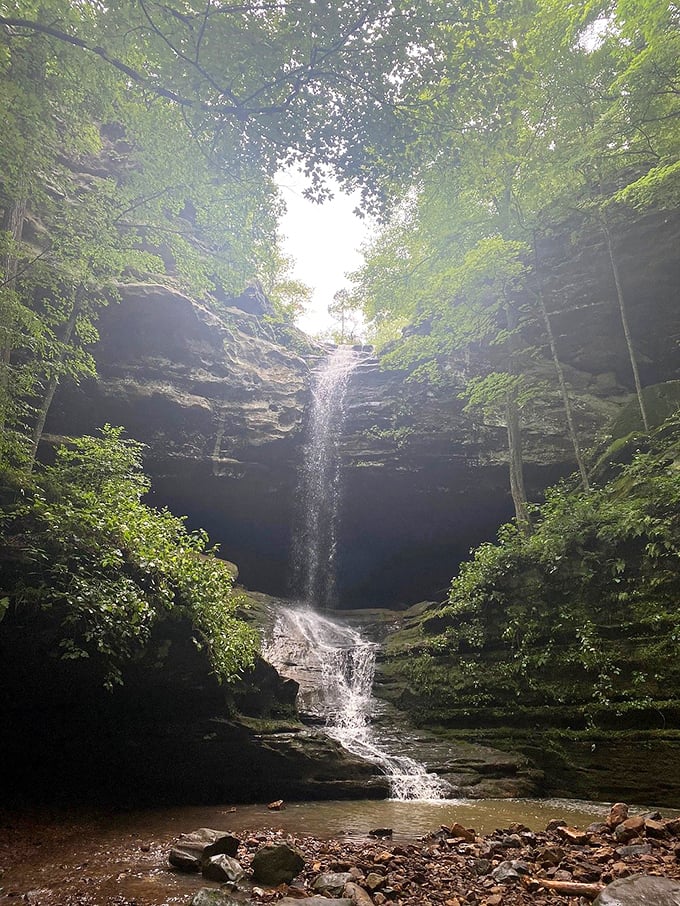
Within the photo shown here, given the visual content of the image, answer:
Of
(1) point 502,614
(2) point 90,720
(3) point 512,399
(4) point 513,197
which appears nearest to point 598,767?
(1) point 502,614

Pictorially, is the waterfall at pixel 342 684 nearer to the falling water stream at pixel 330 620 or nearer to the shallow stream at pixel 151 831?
the falling water stream at pixel 330 620

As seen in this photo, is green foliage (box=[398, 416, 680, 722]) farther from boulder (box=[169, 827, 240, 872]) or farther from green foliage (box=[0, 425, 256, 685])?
boulder (box=[169, 827, 240, 872])

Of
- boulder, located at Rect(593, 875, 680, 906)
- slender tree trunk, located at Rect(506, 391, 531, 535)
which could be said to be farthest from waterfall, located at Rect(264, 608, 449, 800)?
boulder, located at Rect(593, 875, 680, 906)

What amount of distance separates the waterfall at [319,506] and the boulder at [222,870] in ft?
49.7

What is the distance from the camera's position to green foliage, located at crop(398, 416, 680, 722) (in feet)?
23.8

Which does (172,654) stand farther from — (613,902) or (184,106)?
(184,106)

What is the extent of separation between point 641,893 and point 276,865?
230cm

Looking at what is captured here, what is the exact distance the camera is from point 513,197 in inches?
491

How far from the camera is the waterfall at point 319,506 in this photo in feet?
61.2

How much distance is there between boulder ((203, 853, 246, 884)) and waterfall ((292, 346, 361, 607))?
49.7 feet

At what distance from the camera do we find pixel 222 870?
11.3 ft

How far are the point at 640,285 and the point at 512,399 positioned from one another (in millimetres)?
6311

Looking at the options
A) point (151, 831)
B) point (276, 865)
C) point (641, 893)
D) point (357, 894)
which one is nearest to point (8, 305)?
point (151, 831)

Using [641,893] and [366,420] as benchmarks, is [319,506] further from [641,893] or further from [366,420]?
[641,893]
